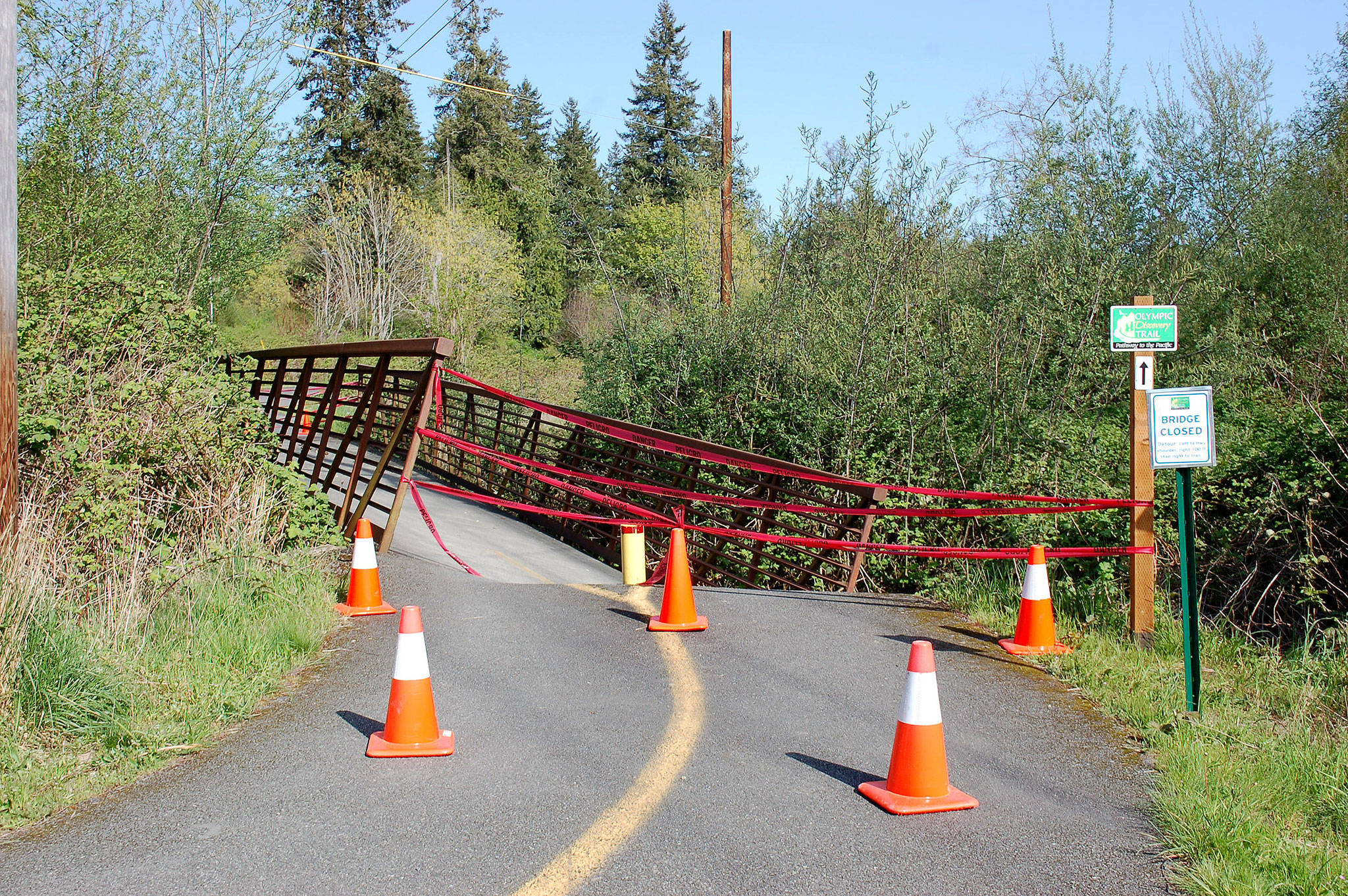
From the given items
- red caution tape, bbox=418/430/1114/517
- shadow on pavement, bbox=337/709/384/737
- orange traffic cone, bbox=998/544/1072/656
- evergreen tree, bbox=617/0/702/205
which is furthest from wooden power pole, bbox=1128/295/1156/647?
evergreen tree, bbox=617/0/702/205

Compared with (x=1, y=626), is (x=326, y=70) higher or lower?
higher

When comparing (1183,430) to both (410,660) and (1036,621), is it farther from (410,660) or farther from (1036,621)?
Result: (410,660)

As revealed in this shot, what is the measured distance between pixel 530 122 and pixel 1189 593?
240ft

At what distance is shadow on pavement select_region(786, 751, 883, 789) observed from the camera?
4.49 m

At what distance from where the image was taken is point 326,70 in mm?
48688

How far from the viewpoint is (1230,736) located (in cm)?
509

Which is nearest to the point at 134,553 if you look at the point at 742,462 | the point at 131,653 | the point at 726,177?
the point at 131,653

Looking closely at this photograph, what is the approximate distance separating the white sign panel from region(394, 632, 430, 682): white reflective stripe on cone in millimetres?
4277

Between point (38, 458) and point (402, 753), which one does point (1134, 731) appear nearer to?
point (402, 753)

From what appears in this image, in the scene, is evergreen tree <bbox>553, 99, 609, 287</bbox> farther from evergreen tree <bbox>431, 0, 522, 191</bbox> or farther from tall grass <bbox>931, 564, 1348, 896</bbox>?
tall grass <bbox>931, 564, 1348, 896</bbox>

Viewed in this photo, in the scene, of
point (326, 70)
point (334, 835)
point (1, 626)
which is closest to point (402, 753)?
point (334, 835)

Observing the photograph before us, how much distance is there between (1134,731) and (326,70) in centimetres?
5173

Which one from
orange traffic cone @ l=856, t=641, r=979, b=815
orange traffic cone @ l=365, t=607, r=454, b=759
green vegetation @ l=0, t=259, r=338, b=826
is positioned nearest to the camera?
orange traffic cone @ l=856, t=641, r=979, b=815

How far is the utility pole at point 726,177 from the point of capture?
17.8 meters
